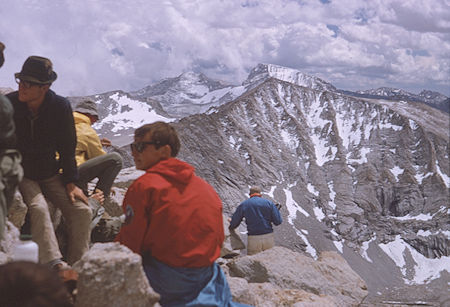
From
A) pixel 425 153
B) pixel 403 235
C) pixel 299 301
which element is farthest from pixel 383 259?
pixel 299 301

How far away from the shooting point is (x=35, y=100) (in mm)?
6293

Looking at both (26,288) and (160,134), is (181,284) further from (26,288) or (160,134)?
(26,288)

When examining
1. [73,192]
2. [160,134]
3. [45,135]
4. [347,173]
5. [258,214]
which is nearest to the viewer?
[160,134]

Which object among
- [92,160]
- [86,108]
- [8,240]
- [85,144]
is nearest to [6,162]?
[8,240]

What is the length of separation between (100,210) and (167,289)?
4.20 meters

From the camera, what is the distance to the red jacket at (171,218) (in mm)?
4914

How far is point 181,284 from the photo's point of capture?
513 centimetres

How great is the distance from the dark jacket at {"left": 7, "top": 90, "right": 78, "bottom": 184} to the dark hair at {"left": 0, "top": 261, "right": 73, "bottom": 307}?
3574 mm

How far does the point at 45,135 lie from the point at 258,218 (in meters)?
8.13

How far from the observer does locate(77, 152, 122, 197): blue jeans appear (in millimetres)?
8320

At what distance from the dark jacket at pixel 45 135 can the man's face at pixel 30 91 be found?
0.52 feet

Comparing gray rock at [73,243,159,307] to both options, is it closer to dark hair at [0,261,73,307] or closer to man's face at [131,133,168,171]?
man's face at [131,133,168,171]

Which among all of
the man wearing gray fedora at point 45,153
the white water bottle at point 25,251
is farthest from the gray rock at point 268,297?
the white water bottle at point 25,251

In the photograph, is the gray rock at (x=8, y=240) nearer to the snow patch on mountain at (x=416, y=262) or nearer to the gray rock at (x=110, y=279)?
the gray rock at (x=110, y=279)
